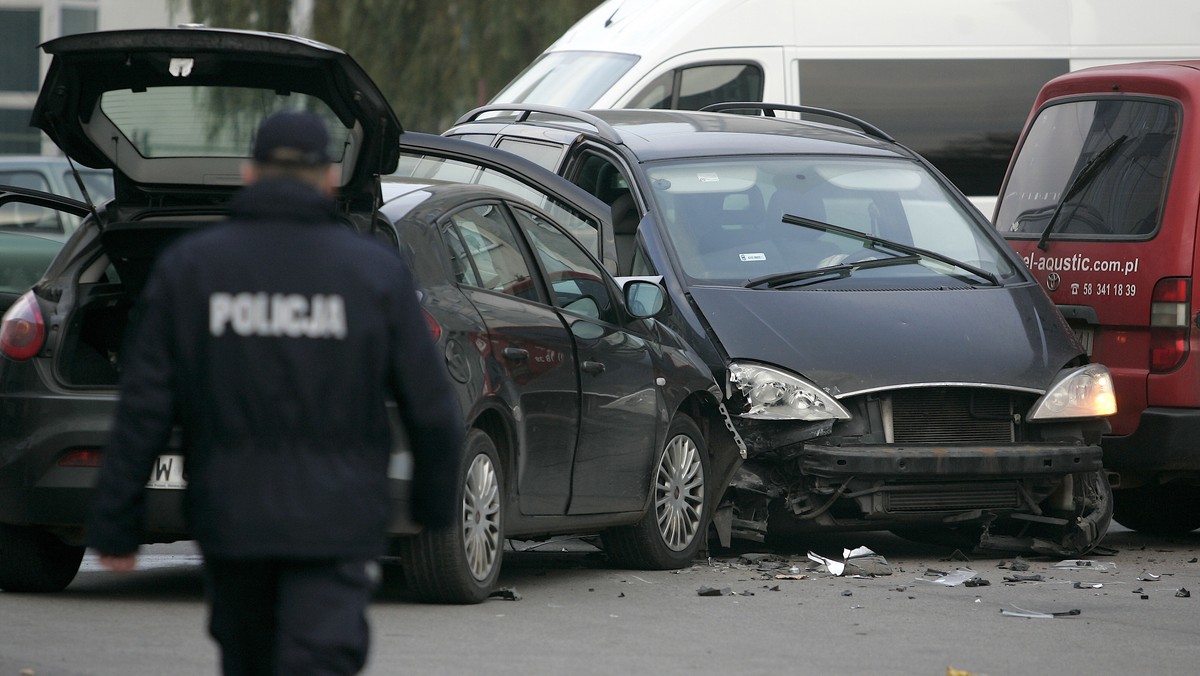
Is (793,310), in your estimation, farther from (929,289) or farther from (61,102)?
(61,102)

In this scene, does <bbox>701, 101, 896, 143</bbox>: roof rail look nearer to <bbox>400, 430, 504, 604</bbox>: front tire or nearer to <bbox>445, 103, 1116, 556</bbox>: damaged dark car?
<bbox>445, 103, 1116, 556</bbox>: damaged dark car

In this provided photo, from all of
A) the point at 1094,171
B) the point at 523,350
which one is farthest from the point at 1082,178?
the point at 523,350

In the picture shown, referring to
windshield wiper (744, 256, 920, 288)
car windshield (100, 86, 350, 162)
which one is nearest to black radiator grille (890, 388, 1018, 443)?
windshield wiper (744, 256, 920, 288)

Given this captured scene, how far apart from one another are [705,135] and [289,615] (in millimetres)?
7223

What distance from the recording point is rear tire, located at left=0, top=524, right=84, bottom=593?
757cm

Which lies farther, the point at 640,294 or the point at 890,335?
the point at 890,335

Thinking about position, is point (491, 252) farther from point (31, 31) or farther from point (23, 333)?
point (31, 31)

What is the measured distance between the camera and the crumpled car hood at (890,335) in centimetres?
917

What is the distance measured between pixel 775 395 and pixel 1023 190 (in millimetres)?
2835

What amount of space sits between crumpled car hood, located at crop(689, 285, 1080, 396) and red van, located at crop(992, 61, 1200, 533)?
1.65ft

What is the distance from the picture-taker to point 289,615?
13.0 ft

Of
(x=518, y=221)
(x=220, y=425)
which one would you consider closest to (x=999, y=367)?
(x=518, y=221)

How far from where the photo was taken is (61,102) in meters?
7.65

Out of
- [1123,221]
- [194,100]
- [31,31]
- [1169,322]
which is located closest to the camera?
[194,100]
